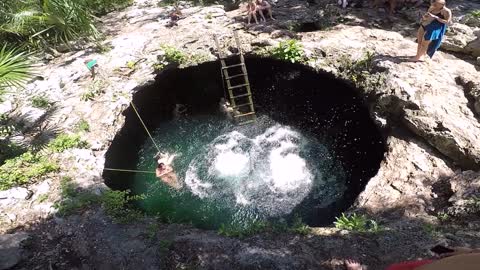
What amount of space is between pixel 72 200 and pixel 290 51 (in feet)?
17.4

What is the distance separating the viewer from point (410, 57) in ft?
24.8

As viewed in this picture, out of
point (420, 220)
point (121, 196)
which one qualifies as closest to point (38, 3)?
point (121, 196)

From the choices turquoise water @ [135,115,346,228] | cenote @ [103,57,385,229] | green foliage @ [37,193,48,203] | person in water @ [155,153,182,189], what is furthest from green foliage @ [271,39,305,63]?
green foliage @ [37,193,48,203]

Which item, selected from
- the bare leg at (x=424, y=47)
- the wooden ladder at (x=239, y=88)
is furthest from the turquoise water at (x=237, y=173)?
the bare leg at (x=424, y=47)

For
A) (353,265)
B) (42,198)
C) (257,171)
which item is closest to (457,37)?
(257,171)

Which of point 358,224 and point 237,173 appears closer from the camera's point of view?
point 358,224

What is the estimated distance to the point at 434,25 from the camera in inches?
267

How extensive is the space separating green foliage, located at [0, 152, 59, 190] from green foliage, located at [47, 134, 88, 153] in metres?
0.27

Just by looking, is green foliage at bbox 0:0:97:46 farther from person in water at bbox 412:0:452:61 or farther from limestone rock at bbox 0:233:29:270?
person in water at bbox 412:0:452:61

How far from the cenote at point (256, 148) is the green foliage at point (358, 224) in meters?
1.14

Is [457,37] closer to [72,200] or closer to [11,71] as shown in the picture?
[72,200]

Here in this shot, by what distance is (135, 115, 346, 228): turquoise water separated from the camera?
677 cm

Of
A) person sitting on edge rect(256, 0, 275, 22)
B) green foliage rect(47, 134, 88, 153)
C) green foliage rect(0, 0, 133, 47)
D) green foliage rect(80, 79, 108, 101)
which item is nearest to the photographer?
green foliage rect(47, 134, 88, 153)

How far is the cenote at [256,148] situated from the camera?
6.81 m
